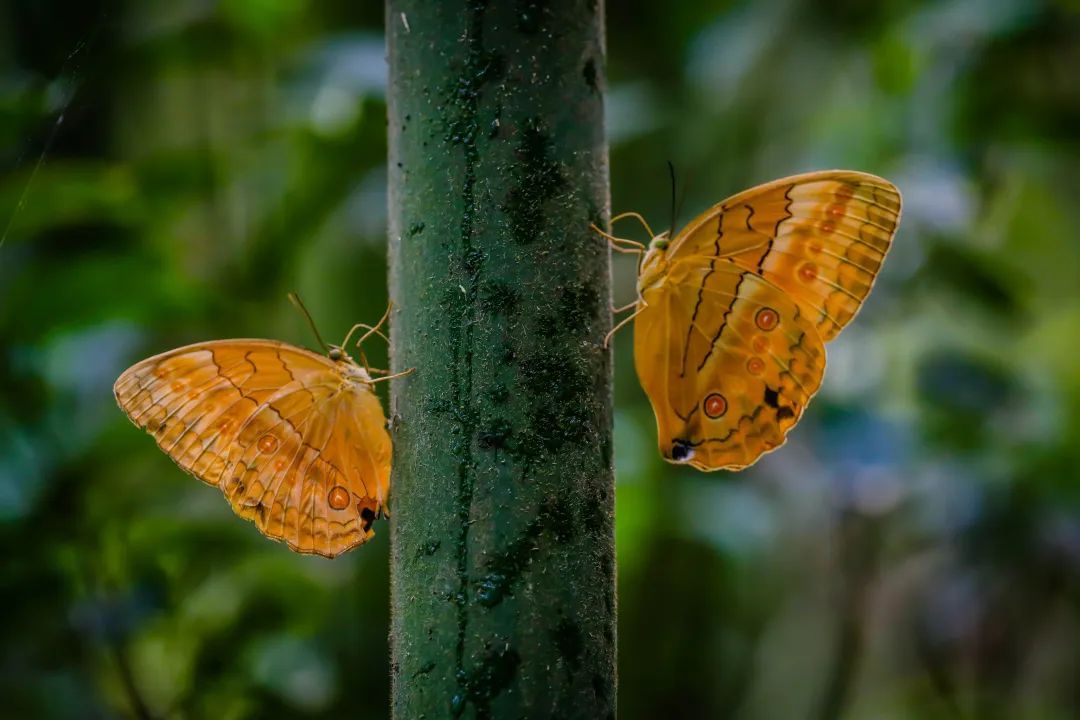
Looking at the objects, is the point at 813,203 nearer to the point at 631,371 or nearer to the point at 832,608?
the point at 631,371

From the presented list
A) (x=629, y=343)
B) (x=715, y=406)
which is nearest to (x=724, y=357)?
(x=715, y=406)

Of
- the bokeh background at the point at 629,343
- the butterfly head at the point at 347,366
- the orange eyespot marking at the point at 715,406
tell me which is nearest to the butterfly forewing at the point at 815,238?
the orange eyespot marking at the point at 715,406

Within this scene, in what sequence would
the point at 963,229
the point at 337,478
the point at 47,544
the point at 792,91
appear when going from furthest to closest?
1. the point at 792,91
2. the point at 963,229
3. the point at 47,544
4. the point at 337,478

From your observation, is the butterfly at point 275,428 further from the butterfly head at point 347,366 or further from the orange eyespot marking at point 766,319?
the orange eyespot marking at point 766,319

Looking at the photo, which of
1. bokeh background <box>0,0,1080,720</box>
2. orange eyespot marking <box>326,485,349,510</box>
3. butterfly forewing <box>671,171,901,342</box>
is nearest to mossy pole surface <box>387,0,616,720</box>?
orange eyespot marking <box>326,485,349,510</box>

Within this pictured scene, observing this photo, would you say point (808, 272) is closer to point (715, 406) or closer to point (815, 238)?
point (815, 238)

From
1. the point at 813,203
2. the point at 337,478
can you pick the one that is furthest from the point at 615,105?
the point at 337,478
